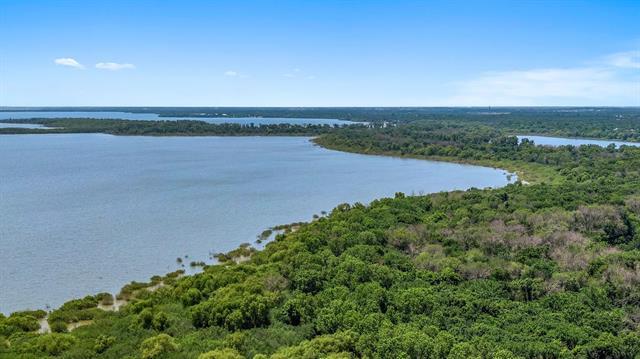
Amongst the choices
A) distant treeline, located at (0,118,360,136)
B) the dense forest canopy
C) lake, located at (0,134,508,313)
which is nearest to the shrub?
the dense forest canopy

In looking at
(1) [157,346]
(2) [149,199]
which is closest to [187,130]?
(2) [149,199]

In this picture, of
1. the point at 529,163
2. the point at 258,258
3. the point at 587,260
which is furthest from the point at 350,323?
the point at 529,163

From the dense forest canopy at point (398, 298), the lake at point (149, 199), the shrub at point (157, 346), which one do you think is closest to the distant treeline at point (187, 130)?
the lake at point (149, 199)

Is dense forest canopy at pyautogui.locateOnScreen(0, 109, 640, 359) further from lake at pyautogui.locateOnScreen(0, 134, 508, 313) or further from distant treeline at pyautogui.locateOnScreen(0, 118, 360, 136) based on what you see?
distant treeline at pyautogui.locateOnScreen(0, 118, 360, 136)

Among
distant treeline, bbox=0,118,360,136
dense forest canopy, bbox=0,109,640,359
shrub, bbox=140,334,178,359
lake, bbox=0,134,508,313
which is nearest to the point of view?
shrub, bbox=140,334,178,359

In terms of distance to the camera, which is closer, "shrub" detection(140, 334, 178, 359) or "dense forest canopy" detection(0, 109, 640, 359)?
"shrub" detection(140, 334, 178, 359)

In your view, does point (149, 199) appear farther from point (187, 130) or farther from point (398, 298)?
point (187, 130)

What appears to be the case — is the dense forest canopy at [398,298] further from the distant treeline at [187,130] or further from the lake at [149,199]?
the distant treeline at [187,130]
